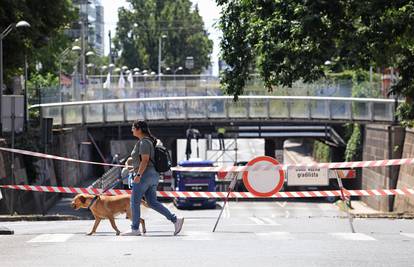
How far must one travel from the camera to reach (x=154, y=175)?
13.7m

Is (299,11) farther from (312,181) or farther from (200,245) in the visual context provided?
(200,245)

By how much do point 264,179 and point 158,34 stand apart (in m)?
112

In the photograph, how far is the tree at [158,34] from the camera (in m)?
130

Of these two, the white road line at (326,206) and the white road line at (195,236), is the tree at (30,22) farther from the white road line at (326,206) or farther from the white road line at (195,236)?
the white road line at (195,236)

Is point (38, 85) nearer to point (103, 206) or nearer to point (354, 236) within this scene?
point (103, 206)

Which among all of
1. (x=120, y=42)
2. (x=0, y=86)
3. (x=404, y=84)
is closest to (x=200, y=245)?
(x=404, y=84)

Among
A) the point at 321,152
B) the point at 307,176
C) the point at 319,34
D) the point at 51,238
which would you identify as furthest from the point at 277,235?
the point at 321,152

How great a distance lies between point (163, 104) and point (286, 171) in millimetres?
38213

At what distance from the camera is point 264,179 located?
16.7 meters

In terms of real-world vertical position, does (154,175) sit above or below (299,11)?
below

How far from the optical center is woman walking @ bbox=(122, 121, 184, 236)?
44.4ft

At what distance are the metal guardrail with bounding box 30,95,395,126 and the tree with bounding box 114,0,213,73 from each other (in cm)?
7247

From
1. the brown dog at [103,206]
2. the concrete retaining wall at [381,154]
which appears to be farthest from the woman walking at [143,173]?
the concrete retaining wall at [381,154]

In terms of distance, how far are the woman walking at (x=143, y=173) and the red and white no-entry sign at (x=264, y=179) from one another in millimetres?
2753
